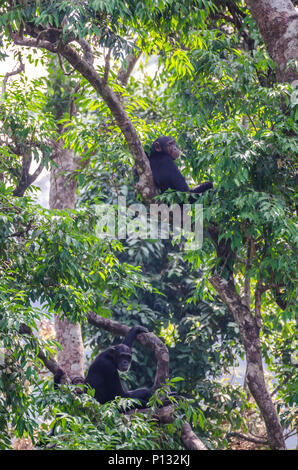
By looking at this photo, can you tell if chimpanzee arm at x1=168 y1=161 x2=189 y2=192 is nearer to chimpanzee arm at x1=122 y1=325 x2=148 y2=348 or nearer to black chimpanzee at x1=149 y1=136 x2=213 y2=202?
black chimpanzee at x1=149 y1=136 x2=213 y2=202

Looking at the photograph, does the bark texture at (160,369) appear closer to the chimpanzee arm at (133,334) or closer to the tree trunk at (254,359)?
the chimpanzee arm at (133,334)

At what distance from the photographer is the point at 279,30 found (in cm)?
671

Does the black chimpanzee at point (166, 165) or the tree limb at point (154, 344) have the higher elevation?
the black chimpanzee at point (166, 165)

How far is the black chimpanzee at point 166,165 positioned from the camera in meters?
6.96

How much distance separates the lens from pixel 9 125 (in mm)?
6863

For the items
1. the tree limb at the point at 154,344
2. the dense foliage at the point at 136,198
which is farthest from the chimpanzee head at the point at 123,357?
the dense foliage at the point at 136,198

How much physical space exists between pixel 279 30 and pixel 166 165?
6.60 feet

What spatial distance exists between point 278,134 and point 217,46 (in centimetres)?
196

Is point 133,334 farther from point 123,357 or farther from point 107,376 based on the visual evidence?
point 107,376

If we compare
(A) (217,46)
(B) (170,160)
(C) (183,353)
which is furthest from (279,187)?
(C) (183,353)

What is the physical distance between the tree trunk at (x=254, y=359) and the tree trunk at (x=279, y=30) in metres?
2.47

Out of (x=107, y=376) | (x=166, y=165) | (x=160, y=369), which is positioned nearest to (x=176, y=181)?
(x=166, y=165)

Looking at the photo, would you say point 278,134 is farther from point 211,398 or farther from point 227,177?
point 211,398

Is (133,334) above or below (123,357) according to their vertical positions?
above
